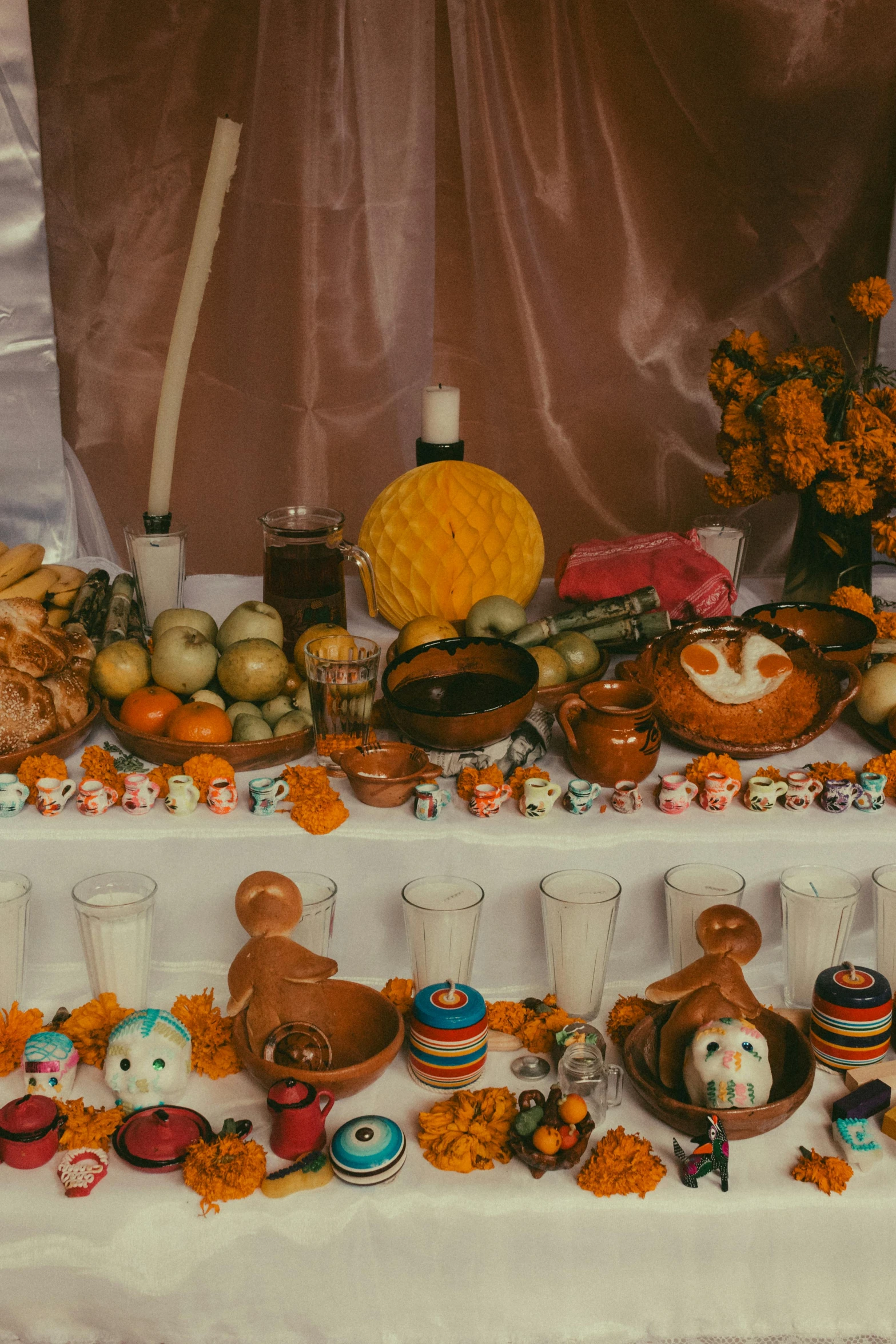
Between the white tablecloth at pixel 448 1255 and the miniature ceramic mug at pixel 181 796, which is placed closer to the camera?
the white tablecloth at pixel 448 1255

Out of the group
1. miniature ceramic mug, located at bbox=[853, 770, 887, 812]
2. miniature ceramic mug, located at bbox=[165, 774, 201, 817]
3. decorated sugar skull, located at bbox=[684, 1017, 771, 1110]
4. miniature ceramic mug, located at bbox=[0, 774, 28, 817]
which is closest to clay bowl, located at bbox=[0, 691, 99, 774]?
miniature ceramic mug, located at bbox=[0, 774, 28, 817]

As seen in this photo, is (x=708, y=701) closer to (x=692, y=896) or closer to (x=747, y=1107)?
(x=692, y=896)

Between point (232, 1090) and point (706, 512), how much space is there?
1.77 metres

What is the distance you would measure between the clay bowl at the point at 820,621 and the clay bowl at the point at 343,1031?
24.6 inches

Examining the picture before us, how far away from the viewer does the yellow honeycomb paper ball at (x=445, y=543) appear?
1.52 m

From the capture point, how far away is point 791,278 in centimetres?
229

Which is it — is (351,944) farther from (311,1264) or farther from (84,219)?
(84,219)

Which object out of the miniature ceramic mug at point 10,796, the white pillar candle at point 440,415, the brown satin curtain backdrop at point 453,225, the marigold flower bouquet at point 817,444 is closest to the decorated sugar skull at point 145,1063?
the miniature ceramic mug at point 10,796

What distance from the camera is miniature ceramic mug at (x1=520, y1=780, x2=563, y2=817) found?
119cm

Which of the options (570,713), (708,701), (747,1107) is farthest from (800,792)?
(747,1107)

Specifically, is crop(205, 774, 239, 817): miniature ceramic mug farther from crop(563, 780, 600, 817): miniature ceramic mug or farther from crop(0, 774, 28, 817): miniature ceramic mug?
crop(563, 780, 600, 817): miniature ceramic mug

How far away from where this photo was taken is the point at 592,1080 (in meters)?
1.03

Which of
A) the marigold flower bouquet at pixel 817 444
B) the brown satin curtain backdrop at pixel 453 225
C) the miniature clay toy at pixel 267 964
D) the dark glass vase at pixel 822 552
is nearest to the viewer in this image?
the miniature clay toy at pixel 267 964

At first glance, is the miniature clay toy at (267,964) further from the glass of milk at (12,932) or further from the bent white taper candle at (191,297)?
the bent white taper candle at (191,297)
